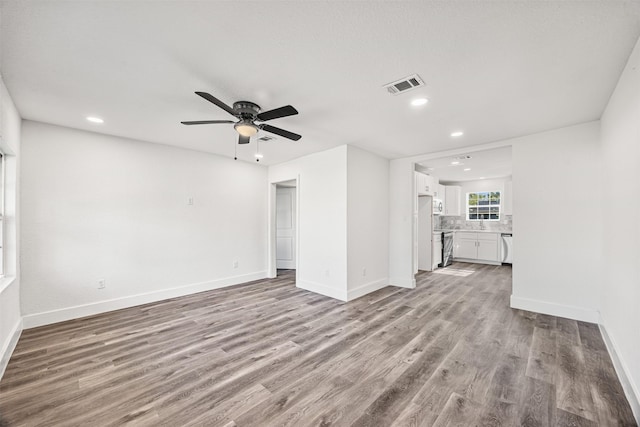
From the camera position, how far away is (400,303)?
4035 millimetres

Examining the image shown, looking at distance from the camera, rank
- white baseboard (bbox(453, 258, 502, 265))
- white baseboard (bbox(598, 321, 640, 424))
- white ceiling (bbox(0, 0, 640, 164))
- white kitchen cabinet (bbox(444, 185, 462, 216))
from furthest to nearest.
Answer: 1. white kitchen cabinet (bbox(444, 185, 462, 216))
2. white baseboard (bbox(453, 258, 502, 265))
3. white baseboard (bbox(598, 321, 640, 424))
4. white ceiling (bbox(0, 0, 640, 164))

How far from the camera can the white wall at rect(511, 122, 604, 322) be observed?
3232 millimetres

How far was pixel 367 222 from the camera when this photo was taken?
15.1 feet

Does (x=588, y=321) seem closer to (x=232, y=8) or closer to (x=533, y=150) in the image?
(x=533, y=150)

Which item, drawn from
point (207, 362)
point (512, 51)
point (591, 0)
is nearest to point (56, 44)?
point (207, 362)

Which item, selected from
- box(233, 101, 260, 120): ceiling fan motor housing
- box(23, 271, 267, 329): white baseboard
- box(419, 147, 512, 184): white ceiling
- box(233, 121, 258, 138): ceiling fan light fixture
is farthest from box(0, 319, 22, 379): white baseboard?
box(419, 147, 512, 184): white ceiling

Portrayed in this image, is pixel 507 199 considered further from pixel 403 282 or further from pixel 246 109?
pixel 246 109

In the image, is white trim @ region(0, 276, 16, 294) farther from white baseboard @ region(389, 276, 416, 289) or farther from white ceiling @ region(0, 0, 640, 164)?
white baseboard @ region(389, 276, 416, 289)

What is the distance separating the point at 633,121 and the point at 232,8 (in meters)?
2.89

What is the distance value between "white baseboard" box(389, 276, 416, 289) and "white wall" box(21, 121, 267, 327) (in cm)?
299

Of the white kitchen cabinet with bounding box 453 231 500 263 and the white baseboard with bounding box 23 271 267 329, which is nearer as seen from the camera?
the white baseboard with bounding box 23 271 267 329

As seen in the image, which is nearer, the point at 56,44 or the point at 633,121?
the point at 56,44

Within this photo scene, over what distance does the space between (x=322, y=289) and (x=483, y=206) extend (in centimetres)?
639

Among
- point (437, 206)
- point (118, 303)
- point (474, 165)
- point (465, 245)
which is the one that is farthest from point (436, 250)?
point (118, 303)
